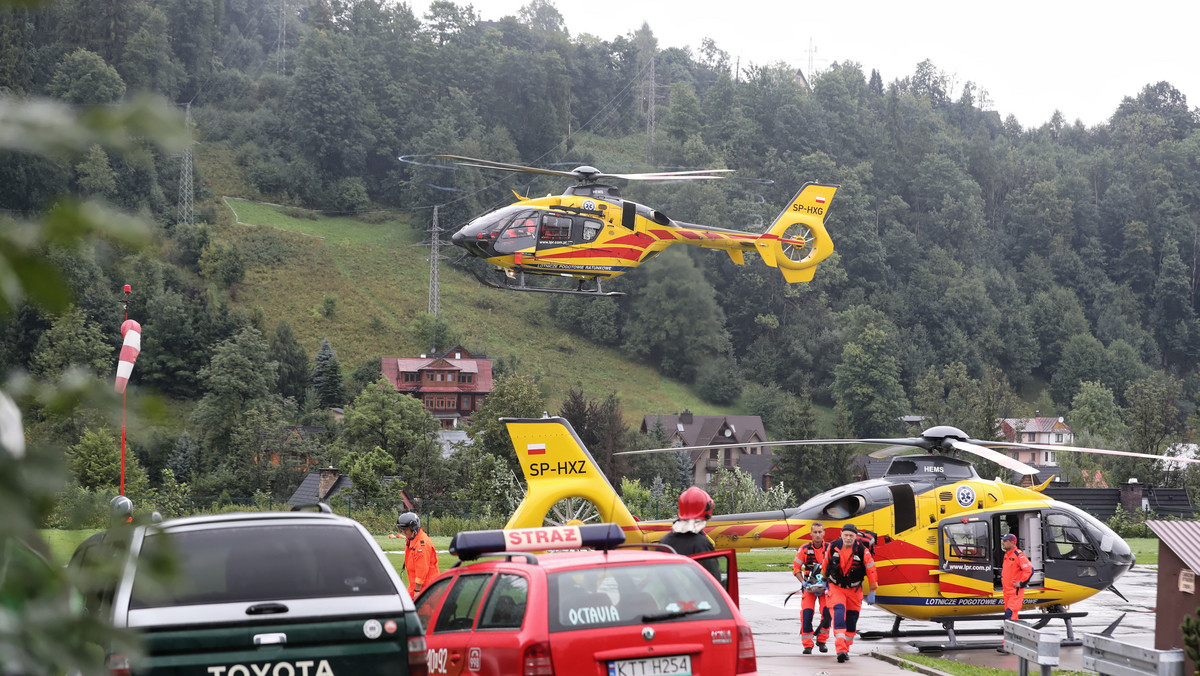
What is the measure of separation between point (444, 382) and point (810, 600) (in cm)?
7314

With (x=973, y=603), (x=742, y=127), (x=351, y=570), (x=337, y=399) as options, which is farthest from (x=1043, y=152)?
(x=351, y=570)

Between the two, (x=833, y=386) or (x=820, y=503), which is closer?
(x=820, y=503)

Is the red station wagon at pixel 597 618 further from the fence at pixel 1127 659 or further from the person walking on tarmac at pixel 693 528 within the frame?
the fence at pixel 1127 659

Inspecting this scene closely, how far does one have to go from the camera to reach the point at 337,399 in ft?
275

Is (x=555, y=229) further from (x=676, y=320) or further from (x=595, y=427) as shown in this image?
(x=676, y=320)

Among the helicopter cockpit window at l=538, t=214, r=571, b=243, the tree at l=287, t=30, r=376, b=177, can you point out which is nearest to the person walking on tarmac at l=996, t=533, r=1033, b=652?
the helicopter cockpit window at l=538, t=214, r=571, b=243

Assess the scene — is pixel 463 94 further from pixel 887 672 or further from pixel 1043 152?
pixel 887 672

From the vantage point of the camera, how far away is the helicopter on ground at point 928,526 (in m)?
13.6

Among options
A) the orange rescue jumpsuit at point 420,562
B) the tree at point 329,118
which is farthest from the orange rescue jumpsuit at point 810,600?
the tree at point 329,118

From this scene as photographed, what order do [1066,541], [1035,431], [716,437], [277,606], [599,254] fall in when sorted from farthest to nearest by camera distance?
1. [1035,431]
2. [716,437]
3. [599,254]
4. [1066,541]
5. [277,606]

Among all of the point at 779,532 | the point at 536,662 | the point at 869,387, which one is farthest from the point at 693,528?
the point at 869,387

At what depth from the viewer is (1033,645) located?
9195 mm

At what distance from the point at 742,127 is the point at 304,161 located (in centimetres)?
4820

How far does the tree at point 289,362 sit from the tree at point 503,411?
22.7 meters
